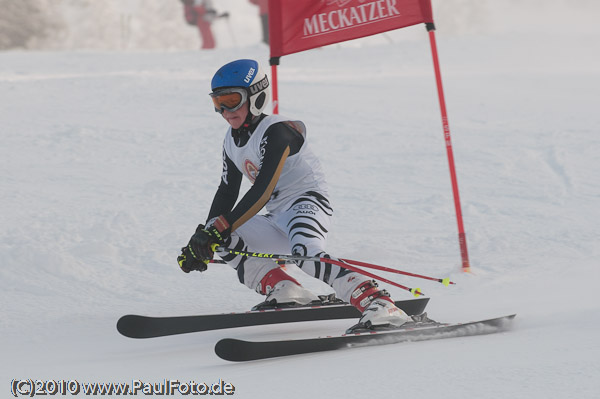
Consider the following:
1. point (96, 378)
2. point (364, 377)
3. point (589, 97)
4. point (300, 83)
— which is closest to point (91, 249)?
point (96, 378)

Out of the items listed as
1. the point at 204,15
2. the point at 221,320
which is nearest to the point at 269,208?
the point at 221,320

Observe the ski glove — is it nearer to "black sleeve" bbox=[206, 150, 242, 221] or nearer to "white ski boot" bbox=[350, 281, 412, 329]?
"black sleeve" bbox=[206, 150, 242, 221]

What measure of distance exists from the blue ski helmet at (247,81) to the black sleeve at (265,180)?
22 centimetres

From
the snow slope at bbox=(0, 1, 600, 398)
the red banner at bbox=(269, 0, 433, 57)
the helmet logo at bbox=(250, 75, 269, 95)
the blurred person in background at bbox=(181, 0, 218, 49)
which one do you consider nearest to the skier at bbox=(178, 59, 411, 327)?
the helmet logo at bbox=(250, 75, 269, 95)

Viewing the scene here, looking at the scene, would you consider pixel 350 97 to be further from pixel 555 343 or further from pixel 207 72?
pixel 555 343

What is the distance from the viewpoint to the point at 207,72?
13.9 m

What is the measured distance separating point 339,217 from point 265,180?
121 inches

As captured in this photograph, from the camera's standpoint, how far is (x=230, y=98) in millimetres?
4215

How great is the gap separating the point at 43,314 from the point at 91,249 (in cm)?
124

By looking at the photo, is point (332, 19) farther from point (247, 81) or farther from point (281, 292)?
point (281, 292)

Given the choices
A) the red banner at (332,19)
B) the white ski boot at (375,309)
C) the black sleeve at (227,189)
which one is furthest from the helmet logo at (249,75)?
the red banner at (332,19)

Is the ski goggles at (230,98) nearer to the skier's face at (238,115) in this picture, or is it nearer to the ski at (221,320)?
the skier's face at (238,115)

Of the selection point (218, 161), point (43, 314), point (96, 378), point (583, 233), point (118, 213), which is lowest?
point (96, 378)

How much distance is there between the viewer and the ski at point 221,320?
4211 mm
